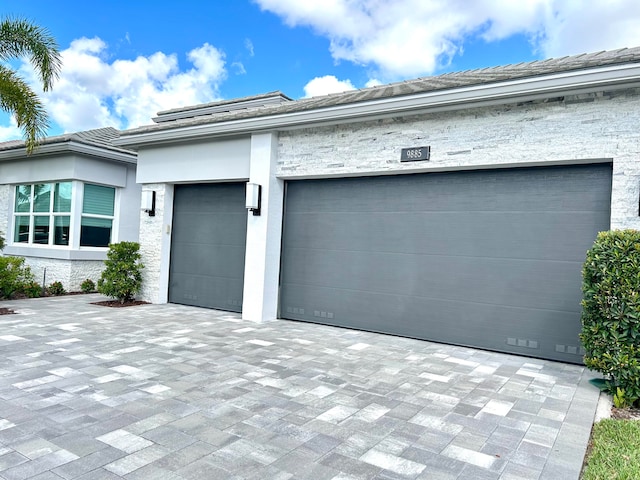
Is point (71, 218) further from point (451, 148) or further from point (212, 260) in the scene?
point (451, 148)

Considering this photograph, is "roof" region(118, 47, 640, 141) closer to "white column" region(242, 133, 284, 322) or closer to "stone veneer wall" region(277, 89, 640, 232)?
"stone veneer wall" region(277, 89, 640, 232)

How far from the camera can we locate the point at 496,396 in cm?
415

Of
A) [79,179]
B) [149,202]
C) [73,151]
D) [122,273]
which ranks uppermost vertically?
[73,151]

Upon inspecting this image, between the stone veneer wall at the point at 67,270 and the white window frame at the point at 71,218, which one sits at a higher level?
the white window frame at the point at 71,218

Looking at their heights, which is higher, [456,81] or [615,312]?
[456,81]

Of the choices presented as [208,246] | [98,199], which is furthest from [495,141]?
[98,199]

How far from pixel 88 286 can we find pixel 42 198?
112 inches

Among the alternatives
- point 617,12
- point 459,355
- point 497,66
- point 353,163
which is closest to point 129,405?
point 459,355

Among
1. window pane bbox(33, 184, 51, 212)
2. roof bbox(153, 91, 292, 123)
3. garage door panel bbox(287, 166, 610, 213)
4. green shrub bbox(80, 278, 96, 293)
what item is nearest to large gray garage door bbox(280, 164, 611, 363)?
garage door panel bbox(287, 166, 610, 213)

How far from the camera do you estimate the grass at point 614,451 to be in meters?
2.68

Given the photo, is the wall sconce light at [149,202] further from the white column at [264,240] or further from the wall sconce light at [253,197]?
the wall sconce light at [253,197]

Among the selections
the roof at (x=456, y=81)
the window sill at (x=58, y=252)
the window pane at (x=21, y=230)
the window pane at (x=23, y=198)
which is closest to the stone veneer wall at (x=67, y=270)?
the window sill at (x=58, y=252)

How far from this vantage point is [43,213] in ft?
37.1

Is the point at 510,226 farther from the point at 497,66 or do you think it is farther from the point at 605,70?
the point at 497,66
